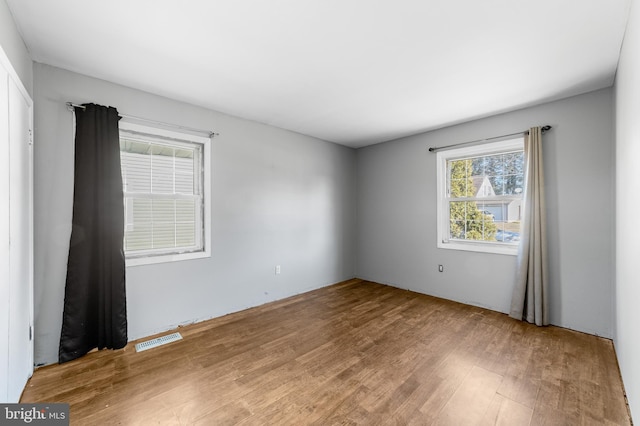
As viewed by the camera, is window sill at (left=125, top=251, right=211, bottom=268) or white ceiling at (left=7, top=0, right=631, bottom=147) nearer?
white ceiling at (left=7, top=0, right=631, bottom=147)

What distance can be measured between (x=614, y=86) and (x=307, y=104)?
9.66 ft

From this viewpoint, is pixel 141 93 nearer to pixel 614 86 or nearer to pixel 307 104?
pixel 307 104

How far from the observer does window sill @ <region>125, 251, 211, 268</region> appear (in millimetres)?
2598

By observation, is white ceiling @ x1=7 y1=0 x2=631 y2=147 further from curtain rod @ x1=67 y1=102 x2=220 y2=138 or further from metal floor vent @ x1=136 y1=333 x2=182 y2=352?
metal floor vent @ x1=136 y1=333 x2=182 y2=352

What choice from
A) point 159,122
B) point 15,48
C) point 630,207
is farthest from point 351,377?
point 15,48

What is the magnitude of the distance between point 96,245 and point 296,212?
2393mm

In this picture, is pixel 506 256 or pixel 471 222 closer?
pixel 506 256

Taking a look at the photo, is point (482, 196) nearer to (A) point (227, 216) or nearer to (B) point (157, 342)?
(A) point (227, 216)

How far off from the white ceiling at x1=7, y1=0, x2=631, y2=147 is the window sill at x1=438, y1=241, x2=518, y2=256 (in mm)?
1684

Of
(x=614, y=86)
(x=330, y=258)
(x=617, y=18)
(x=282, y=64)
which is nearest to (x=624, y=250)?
(x=617, y=18)

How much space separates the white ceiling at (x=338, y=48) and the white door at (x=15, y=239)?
59cm

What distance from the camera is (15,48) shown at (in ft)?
5.63

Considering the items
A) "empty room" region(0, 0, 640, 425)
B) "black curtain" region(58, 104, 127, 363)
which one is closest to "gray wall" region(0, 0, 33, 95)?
"empty room" region(0, 0, 640, 425)

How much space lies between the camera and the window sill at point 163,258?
2.60m
